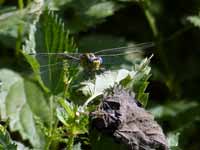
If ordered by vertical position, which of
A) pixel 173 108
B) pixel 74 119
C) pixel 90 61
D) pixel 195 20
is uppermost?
pixel 195 20

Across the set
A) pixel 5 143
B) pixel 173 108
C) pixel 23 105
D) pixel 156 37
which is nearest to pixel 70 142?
pixel 5 143

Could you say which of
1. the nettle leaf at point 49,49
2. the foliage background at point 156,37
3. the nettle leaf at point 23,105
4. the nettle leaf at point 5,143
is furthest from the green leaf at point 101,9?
the nettle leaf at point 5,143

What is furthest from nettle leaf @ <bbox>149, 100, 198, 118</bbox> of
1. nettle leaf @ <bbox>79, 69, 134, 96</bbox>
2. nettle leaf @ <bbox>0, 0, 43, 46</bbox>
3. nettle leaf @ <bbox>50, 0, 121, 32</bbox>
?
nettle leaf @ <bbox>79, 69, 134, 96</bbox>

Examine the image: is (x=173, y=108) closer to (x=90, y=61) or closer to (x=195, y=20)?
(x=195, y=20)

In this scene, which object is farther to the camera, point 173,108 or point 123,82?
point 173,108

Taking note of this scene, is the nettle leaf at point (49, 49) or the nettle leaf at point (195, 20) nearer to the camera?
the nettle leaf at point (49, 49)

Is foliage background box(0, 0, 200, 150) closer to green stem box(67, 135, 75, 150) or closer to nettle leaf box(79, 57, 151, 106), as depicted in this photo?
nettle leaf box(79, 57, 151, 106)

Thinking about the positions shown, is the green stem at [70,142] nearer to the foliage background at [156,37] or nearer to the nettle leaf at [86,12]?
the foliage background at [156,37]
